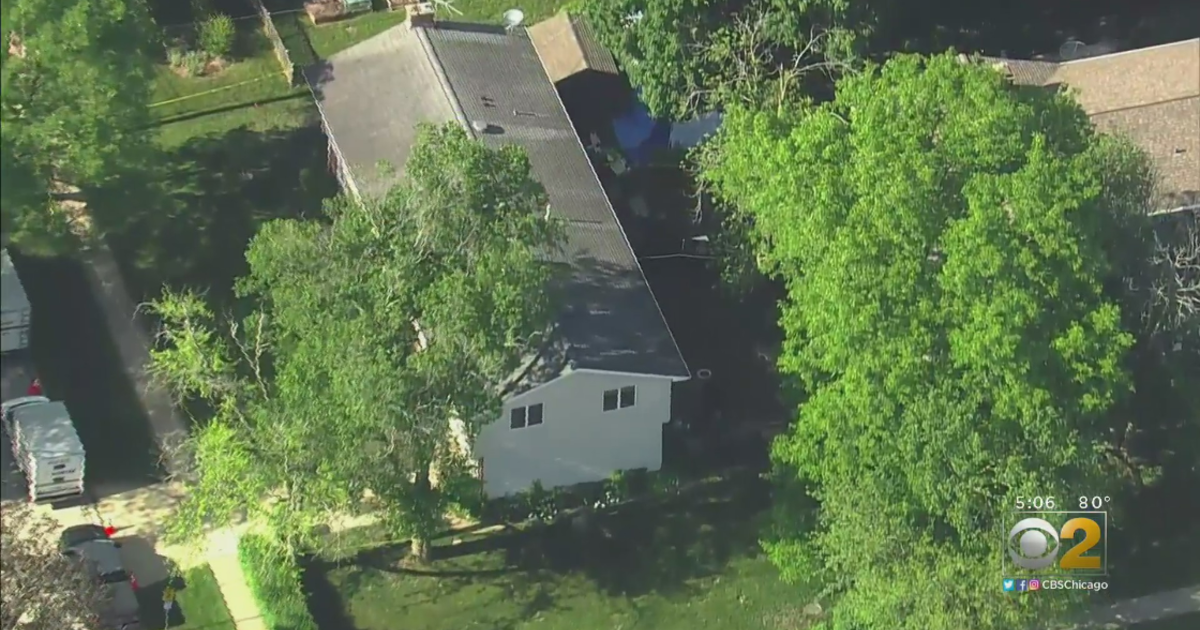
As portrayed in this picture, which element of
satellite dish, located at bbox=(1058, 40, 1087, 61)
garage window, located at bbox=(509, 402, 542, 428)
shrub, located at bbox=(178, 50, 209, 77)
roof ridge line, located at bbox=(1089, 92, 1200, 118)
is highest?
satellite dish, located at bbox=(1058, 40, 1087, 61)

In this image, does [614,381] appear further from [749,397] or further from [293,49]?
[293,49]

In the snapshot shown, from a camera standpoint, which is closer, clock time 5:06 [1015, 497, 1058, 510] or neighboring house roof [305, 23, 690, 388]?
clock time 5:06 [1015, 497, 1058, 510]

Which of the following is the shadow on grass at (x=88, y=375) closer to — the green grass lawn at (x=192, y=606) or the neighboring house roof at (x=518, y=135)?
the green grass lawn at (x=192, y=606)

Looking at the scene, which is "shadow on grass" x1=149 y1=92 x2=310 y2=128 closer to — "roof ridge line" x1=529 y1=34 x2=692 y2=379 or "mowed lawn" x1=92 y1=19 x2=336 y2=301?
"mowed lawn" x1=92 y1=19 x2=336 y2=301

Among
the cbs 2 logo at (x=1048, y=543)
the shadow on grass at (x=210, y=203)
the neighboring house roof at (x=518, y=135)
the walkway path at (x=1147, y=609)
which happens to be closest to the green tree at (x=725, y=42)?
the neighboring house roof at (x=518, y=135)

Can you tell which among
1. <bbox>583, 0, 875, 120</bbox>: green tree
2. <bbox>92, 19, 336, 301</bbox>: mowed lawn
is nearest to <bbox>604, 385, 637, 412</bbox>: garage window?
<bbox>583, 0, 875, 120</bbox>: green tree

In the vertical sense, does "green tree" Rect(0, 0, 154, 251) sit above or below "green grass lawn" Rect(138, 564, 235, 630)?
above

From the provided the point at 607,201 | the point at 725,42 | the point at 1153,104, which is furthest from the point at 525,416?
the point at 1153,104

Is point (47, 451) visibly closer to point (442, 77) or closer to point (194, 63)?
point (442, 77)
